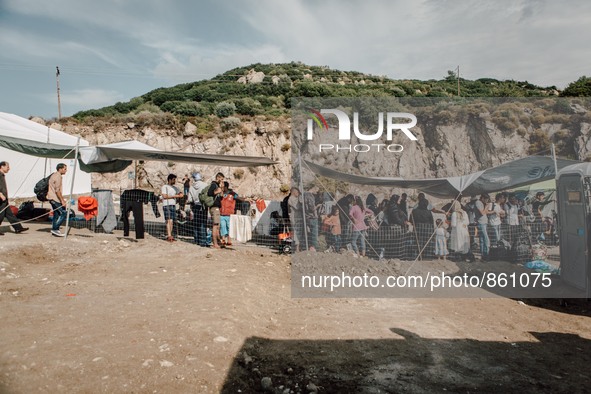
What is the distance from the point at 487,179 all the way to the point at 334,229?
387 centimetres

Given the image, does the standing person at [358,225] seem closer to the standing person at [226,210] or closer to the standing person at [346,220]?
the standing person at [346,220]

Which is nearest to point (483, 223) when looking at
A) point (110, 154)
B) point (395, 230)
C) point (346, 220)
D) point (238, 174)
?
point (395, 230)

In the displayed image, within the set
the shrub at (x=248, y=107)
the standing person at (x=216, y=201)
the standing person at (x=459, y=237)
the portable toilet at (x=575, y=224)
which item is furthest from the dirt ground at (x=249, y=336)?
the shrub at (x=248, y=107)

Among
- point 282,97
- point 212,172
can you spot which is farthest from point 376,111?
point 282,97

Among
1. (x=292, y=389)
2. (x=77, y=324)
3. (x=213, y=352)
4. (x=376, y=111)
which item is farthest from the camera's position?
(x=376, y=111)

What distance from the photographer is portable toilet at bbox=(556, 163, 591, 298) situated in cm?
691

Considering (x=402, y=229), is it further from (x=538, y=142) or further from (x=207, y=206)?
(x=538, y=142)

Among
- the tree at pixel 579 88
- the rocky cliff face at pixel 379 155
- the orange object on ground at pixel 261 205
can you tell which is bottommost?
the orange object on ground at pixel 261 205

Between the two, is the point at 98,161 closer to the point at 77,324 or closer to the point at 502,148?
the point at 77,324

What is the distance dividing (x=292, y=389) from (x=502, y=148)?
30222 mm

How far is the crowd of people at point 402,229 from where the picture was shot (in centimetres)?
1007

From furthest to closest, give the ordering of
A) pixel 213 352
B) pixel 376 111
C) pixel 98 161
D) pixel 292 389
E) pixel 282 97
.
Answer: pixel 282 97 → pixel 376 111 → pixel 98 161 → pixel 213 352 → pixel 292 389

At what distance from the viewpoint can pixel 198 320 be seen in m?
5.15

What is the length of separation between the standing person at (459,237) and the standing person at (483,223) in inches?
16.6
